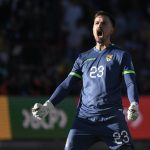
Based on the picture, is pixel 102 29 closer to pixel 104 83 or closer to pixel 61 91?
pixel 104 83

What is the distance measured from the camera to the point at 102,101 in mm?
7117

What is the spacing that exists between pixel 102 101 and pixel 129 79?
378 mm

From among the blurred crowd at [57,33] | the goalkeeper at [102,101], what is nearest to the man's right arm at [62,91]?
the goalkeeper at [102,101]

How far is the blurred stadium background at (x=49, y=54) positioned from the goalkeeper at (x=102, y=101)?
5.71 metres

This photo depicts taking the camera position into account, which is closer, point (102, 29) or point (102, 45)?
point (102, 29)

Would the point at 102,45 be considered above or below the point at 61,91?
above

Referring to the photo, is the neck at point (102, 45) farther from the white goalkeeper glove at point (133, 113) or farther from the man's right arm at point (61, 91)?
the white goalkeeper glove at point (133, 113)

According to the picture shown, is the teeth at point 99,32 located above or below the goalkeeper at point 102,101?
above

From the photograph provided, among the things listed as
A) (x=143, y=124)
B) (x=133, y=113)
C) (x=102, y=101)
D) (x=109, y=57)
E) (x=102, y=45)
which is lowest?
(x=143, y=124)

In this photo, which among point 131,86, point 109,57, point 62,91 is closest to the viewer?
point 131,86

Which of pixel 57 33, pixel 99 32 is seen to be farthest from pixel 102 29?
pixel 57 33

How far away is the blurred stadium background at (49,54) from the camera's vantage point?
13.0 metres

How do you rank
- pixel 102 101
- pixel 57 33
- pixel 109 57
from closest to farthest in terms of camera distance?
pixel 102 101 < pixel 109 57 < pixel 57 33

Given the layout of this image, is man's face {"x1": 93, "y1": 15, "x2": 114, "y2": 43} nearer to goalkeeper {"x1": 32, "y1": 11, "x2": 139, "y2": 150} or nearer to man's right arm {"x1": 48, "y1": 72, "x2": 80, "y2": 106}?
goalkeeper {"x1": 32, "y1": 11, "x2": 139, "y2": 150}
